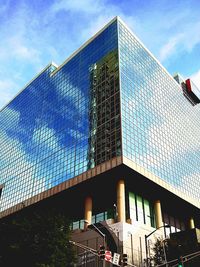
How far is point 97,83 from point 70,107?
32.1 ft

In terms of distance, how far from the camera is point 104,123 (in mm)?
68062

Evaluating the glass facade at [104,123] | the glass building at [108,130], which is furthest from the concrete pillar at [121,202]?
the glass facade at [104,123]

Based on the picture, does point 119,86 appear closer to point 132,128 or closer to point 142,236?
point 132,128

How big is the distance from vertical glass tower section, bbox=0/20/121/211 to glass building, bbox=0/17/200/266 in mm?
270

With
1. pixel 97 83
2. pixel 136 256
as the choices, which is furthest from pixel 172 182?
pixel 97 83

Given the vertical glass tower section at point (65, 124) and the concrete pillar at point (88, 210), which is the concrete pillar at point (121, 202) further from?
the concrete pillar at point (88, 210)

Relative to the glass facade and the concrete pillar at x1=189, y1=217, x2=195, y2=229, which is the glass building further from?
the concrete pillar at x1=189, y1=217, x2=195, y2=229

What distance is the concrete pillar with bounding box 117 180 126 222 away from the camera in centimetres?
5741

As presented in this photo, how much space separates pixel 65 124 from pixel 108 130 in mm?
17080

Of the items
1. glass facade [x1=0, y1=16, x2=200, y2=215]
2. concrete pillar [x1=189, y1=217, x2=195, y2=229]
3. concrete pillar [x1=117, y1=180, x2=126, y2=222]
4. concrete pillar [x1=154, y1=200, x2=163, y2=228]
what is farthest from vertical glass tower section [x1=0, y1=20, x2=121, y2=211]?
concrete pillar [x1=189, y1=217, x2=195, y2=229]

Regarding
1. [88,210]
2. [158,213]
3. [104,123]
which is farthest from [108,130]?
[158,213]

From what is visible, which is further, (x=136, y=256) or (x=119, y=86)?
(x=119, y=86)

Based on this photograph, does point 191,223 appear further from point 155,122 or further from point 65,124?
point 65,124

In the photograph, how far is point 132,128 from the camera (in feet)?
219
